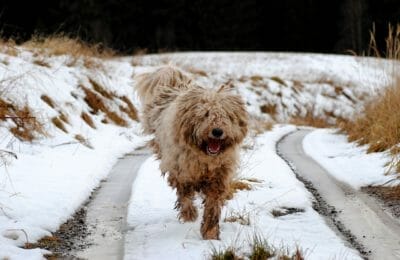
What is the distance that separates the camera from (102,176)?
6.88 metres

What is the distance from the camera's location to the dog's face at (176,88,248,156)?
455cm

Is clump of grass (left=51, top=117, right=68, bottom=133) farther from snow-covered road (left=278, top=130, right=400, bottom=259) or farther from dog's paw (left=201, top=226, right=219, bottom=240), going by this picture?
dog's paw (left=201, top=226, right=219, bottom=240)

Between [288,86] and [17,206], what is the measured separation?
54.6ft

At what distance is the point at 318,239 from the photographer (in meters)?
4.37

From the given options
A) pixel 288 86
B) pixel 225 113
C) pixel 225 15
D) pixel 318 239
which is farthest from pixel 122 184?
pixel 225 15

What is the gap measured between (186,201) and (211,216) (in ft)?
1.55

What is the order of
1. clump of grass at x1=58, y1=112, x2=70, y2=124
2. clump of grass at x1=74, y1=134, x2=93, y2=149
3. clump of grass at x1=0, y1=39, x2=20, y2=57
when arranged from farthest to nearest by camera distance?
1. clump of grass at x1=0, y1=39, x2=20, y2=57
2. clump of grass at x1=58, y1=112, x2=70, y2=124
3. clump of grass at x1=74, y1=134, x2=93, y2=149

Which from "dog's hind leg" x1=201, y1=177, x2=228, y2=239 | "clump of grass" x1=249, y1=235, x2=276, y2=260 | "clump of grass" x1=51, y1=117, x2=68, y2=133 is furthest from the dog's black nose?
"clump of grass" x1=51, y1=117, x2=68, y2=133

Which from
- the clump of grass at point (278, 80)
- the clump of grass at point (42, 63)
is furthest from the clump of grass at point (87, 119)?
the clump of grass at point (278, 80)

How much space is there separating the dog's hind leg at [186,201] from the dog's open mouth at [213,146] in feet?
1.76

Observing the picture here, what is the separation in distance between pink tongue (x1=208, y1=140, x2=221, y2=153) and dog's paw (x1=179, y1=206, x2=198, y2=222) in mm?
731

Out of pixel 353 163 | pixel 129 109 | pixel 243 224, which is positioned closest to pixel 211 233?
pixel 243 224

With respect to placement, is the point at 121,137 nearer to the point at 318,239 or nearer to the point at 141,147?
the point at 141,147

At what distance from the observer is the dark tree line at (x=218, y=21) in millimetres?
34000
